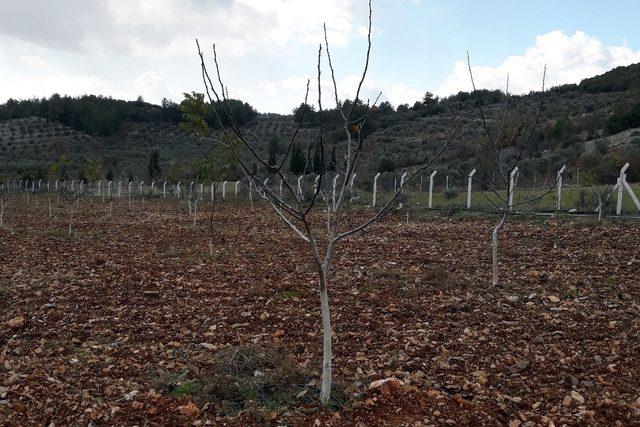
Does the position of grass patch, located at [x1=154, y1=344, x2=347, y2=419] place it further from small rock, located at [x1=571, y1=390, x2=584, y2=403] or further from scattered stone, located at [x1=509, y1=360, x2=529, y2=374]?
small rock, located at [x1=571, y1=390, x2=584, y2=403]

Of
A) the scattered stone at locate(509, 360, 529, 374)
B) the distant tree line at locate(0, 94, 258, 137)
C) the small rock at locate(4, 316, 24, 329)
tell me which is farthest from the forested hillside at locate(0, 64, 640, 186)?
the small rock at locate(4, 316, 24, 329)

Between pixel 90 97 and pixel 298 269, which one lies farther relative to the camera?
pixel 90 97

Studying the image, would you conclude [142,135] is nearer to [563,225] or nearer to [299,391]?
[563,225]

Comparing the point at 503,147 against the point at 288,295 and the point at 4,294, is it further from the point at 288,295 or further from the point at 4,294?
the point at 4,294

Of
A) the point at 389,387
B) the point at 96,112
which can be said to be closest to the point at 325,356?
the point at 389,387

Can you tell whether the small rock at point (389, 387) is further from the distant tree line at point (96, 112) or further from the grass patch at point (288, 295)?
the distant tree line at point (96, 112)

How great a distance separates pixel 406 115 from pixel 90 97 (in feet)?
187

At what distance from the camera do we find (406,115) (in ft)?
198

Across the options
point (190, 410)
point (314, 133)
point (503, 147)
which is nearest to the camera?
point (190, 410)

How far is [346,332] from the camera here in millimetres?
6312

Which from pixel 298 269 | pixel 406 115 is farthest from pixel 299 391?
pixel 406 115

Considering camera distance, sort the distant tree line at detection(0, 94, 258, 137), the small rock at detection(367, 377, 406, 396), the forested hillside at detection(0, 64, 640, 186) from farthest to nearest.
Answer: the distant tree line at detection(0, 94, 258, 137) < the forested hillside at detection(0, 64, 640, 186) < the small rock at detection(367, 377, 406, 396)

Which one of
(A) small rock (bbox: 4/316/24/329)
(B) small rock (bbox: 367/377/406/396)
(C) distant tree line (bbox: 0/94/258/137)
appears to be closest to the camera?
(B) small rock (bbox: 367/377/406/396)

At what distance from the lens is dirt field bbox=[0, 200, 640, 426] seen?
435 centimetres
